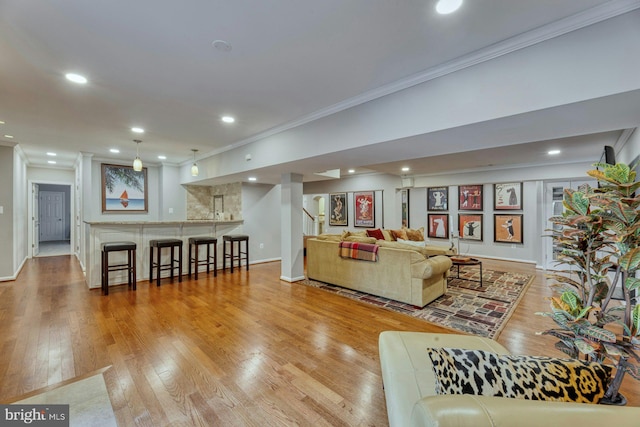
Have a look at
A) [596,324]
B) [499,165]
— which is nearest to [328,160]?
[596,324]

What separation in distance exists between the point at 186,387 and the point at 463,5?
124 inches

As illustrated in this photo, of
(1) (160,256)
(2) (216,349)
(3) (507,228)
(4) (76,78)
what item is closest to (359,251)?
(2) (216,349)

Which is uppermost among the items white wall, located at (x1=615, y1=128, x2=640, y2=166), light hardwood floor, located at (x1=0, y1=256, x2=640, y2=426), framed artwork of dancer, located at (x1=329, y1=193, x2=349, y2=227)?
white wall, located at (x1=615, y1=128, x2=640, y2=166)

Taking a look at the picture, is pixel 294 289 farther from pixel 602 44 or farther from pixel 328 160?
pixel 602 44

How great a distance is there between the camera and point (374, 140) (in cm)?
286

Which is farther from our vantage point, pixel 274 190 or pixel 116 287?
pixel 274 190

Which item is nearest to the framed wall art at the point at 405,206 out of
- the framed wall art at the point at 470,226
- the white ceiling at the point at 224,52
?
the framed wall art at the point at 470,226

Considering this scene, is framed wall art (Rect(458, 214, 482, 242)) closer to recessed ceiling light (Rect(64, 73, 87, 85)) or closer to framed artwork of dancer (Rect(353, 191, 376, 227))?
framed artwork of dancer (Rect(353, 191, 376, 227))

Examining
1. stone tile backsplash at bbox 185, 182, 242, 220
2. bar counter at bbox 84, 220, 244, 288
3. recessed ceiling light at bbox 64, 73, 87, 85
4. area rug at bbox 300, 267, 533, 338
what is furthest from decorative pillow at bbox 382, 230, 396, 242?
recessed ceiling light at bbox 64, 73, 87, 85

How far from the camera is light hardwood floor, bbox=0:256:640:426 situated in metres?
1.81

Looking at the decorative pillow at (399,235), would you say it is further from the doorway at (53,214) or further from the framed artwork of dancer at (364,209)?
the doorway at (53,214)

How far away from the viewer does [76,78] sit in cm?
254

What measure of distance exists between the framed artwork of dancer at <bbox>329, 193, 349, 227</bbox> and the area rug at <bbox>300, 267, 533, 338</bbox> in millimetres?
4610

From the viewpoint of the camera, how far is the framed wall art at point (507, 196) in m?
6.77
